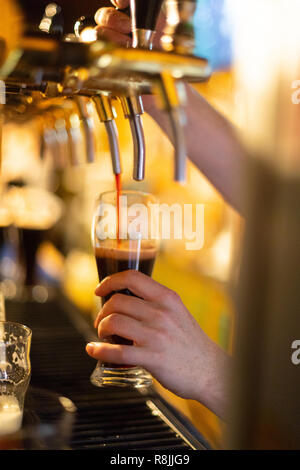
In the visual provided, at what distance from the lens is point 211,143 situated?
5.05 ft

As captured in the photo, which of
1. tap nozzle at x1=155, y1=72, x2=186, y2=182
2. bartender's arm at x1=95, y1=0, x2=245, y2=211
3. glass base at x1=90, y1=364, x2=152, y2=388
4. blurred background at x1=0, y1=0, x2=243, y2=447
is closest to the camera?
tap nozzle at x1=155, y1=72, x2=186, y2=182

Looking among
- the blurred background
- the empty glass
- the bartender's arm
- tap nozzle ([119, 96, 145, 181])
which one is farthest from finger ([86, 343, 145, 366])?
the blurred background

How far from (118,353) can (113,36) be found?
1.52 ft

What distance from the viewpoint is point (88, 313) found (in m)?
1.82

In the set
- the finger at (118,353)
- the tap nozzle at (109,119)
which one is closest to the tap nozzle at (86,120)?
the tap nozzle at (109,119)

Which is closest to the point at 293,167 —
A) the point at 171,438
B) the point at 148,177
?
the point at 171,438

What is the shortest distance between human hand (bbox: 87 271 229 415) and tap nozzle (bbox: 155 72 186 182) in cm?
30

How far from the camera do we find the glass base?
0.95 meters

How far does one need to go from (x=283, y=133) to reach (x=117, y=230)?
377 mm

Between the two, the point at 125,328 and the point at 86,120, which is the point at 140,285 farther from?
the point at 86,120

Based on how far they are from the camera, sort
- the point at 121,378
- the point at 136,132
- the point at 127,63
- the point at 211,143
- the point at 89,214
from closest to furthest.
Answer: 1. the point at 127,63
2. the point at 136,132
3. the point at 121,378
4. the point at 211,143
5. the point at 89,214

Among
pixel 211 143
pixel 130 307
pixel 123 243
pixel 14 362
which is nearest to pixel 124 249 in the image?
pixel 123 243

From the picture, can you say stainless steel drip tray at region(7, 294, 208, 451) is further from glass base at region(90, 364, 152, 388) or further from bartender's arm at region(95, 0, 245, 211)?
bartender's arm at region(95, 0, 245, 211)
